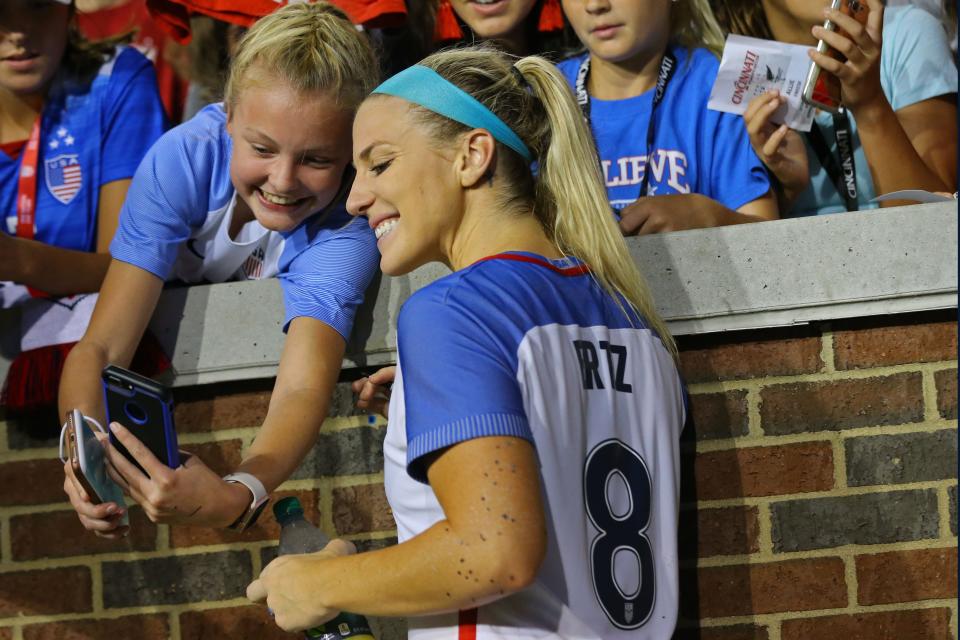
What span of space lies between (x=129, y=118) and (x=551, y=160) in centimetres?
174

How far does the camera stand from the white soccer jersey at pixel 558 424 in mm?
1809

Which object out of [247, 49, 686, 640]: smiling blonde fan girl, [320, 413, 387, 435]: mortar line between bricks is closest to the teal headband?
[247, 49, 686, 640]: smiling blonde fan girl

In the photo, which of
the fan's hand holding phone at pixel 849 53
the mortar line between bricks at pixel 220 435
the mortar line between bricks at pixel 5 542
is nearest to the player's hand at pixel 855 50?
the fan's hand holding phone at pixel 849 53

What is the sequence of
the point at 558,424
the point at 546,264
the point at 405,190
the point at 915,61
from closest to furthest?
the point at 558,424 < the point at 546,264 < the point at 405,190 < the point at 915,61

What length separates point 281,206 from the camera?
2857 millimetres

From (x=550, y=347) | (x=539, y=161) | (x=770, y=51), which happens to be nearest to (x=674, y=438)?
(x=550, y=347)

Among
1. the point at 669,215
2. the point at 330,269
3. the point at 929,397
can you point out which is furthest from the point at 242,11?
the point at 929,397

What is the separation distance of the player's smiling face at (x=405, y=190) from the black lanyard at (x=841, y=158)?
155cm

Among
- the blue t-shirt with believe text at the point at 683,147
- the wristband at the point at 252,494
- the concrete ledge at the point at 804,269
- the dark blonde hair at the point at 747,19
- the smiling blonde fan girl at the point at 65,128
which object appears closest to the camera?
the wristband at the point at 252,494

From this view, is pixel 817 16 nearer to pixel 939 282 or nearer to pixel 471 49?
pixel 939 282

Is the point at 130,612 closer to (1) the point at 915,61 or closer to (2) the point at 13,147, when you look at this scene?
(2) the point at 13,147

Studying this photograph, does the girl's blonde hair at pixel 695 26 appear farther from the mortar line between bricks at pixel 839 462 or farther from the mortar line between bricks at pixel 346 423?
the mortar line between bricks at pixel 346 423

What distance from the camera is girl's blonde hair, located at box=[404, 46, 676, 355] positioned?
2148 mm

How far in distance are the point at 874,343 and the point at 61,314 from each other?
199cm
